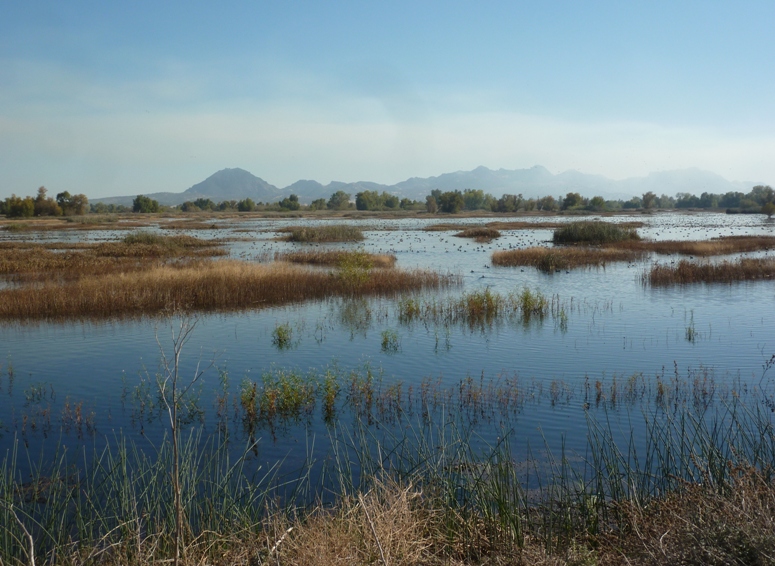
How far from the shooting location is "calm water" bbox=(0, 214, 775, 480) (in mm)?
11469

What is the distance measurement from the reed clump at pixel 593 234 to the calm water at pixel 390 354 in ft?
75.4

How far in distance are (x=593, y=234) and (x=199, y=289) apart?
3396cm

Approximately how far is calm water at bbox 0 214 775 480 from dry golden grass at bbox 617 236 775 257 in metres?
15.1

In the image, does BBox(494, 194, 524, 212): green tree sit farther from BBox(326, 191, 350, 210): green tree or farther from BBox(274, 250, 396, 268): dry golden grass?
BBox(274, 250, 396, 268): dry golden grass

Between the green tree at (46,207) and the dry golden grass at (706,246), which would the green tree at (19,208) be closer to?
the green tree at (46,207)

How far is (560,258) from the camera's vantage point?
1399 inches

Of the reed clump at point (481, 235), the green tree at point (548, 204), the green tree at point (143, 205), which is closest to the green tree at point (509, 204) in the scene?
the green tree at point (548, 204)

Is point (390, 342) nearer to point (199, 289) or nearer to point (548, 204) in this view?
point (199, 289)

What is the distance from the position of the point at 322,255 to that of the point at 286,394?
85.3 feet

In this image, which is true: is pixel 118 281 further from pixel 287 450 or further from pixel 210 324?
pixel 287 450

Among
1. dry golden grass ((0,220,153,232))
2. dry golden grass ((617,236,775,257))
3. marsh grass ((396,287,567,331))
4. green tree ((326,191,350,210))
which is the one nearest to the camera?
marsh grass ((396,287,567,331))

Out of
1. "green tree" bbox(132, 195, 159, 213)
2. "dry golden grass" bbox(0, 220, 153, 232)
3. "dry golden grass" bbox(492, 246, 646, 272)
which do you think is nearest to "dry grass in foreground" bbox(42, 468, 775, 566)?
"dry golden grass" bbox(492, 246, 646, 272)

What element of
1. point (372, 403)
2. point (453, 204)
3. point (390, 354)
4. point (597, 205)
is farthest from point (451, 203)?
point (372, 403)

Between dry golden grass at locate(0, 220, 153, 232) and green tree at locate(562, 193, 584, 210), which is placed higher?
green tree at locate(562, 193, 584, 210)
